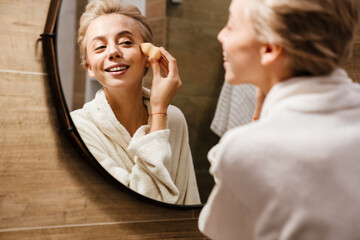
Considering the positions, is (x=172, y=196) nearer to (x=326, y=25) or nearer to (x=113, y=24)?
(x=113, y=24)

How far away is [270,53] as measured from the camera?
0.56 meters

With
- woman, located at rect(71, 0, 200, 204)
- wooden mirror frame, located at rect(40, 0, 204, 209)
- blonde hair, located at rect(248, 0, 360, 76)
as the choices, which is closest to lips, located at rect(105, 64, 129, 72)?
woman, located at rect(71, 0, 200, 204)

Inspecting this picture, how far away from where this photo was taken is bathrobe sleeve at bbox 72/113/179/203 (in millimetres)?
845

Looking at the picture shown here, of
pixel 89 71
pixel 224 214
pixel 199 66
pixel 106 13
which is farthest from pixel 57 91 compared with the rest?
pixel 224 214

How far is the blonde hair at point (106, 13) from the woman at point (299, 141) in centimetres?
34

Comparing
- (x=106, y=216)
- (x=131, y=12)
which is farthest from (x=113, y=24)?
(x=106, y=216)

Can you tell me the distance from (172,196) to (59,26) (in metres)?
0.46

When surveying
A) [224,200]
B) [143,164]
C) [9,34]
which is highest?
[9,34]

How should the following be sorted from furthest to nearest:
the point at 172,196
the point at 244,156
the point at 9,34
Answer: the point at 172,196, the point at 9,34, the point at 244,156

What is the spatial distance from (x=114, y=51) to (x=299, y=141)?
46cm

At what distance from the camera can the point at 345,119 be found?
0.54 m

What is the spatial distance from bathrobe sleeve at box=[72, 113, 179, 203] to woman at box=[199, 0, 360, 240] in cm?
31

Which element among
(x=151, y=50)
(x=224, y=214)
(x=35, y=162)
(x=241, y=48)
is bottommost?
(x=35, y=162)

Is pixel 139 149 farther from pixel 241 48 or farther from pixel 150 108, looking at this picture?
pixel 241 48
